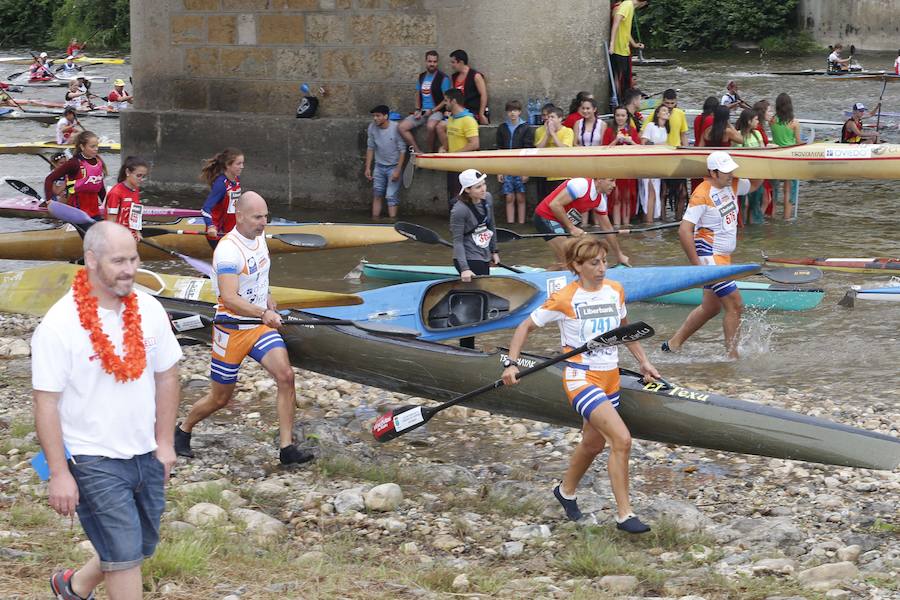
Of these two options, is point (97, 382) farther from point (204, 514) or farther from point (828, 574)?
point (828, 574)

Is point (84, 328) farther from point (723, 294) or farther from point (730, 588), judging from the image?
point (723, 294)

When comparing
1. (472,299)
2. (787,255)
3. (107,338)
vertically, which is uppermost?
(107,338)

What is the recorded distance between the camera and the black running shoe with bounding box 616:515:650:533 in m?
5.62

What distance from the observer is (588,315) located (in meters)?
5.72

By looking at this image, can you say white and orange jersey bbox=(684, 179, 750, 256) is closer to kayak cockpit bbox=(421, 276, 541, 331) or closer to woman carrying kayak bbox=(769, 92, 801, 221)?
kayak cockpit bbox=(421, 276, 541, 331)

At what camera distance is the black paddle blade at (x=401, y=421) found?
657 cm

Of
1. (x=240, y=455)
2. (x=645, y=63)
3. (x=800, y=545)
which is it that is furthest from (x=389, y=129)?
(x=645, y=63)

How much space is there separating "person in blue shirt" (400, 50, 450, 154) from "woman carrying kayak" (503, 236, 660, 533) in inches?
354

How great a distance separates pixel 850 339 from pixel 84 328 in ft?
23.2

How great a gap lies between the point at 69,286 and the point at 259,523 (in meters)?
4.92

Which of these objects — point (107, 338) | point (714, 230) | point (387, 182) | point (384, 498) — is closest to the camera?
point (107, 338)

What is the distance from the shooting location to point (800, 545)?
220 inches

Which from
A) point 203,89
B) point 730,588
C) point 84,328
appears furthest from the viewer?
point 203,89

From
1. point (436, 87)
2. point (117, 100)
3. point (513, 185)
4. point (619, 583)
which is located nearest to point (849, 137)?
point (513, 185)
